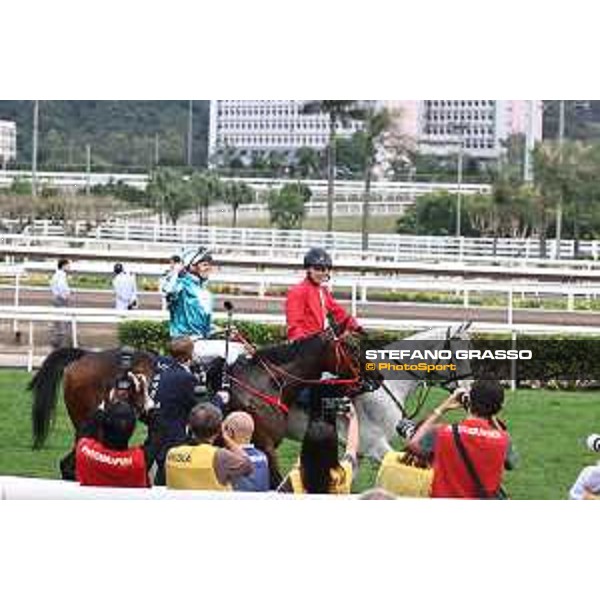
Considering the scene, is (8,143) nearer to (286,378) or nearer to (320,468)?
(286,378)

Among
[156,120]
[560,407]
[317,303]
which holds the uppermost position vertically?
[156,120]

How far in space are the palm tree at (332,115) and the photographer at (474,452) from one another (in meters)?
3.47

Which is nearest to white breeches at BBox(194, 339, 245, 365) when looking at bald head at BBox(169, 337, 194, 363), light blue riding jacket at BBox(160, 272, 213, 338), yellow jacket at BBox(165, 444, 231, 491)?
light blue riding jacket at BBox(160, 272, 213, 338)

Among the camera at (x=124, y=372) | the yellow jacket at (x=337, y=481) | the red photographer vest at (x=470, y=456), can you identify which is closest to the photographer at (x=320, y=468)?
the yellow jacket at (x=337, y=481)

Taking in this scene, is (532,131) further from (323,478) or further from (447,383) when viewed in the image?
(323,478)

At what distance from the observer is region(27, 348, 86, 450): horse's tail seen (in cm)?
804

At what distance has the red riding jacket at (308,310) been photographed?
26.0ft

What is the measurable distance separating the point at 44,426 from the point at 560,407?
13.7 feet

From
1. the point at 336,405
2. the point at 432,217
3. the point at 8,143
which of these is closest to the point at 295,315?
the point at 336,405

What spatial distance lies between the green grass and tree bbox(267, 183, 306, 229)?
1485 millimetres

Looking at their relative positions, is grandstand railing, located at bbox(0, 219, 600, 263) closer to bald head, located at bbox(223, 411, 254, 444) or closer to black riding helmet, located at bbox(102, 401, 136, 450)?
bald head, located at bbox(223, 411, 254, 444)

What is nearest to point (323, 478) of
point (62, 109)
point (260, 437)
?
point (260, 437)
